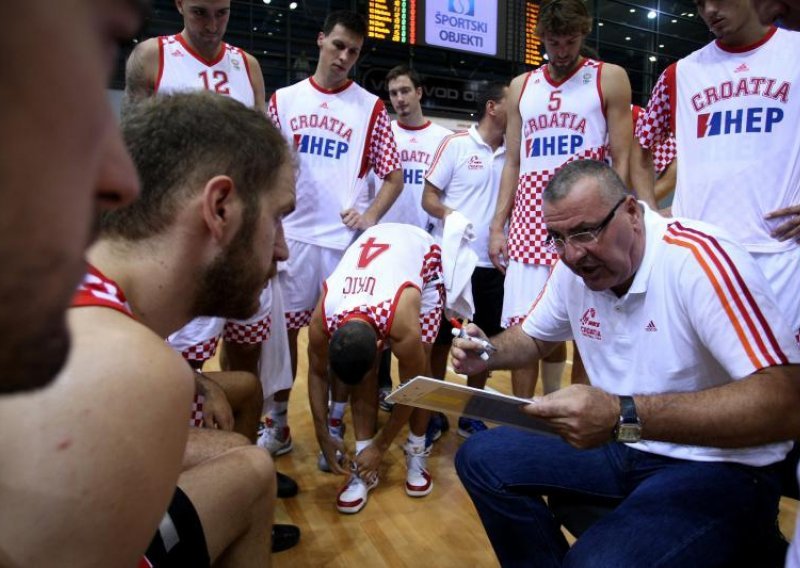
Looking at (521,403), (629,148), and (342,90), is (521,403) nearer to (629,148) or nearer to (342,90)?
(629,148)

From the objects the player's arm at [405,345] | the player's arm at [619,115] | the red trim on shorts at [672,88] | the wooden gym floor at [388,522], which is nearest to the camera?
the wooden gym floor at [388,522]

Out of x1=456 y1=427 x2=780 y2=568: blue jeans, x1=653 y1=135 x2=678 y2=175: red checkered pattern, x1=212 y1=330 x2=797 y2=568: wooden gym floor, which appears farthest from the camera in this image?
x1=653 y1=135 x2=678 y2=175: red checkered pattern

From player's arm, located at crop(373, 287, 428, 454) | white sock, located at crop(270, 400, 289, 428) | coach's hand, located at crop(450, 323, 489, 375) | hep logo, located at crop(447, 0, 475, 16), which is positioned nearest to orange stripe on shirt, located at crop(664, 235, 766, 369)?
coach's hand, located at crop(450, 323, 489, 375)

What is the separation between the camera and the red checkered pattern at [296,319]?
9.25 ft

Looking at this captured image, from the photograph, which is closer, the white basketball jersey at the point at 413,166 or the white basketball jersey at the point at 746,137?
the white basketball jersey at the point at 746,137

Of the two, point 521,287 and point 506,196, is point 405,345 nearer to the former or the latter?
point 521,287

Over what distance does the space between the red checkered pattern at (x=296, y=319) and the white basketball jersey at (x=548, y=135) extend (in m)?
0.99

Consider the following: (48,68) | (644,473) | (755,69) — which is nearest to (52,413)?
(48,68)

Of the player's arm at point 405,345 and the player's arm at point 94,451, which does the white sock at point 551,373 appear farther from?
the player's arm at point 94,451

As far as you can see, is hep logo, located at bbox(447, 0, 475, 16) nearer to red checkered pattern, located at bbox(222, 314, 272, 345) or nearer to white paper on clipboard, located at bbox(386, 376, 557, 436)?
red checkered pattern, located at bbox(222, 314, 272, 345)

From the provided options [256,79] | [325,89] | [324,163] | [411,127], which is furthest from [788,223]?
[411,127]

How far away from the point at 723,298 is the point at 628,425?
13.1 inches

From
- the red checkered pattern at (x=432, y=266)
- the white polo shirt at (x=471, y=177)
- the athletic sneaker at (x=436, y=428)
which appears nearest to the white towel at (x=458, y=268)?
the red checkered pattern at (x=432, y=266)

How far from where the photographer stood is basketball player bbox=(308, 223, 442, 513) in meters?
2.35
